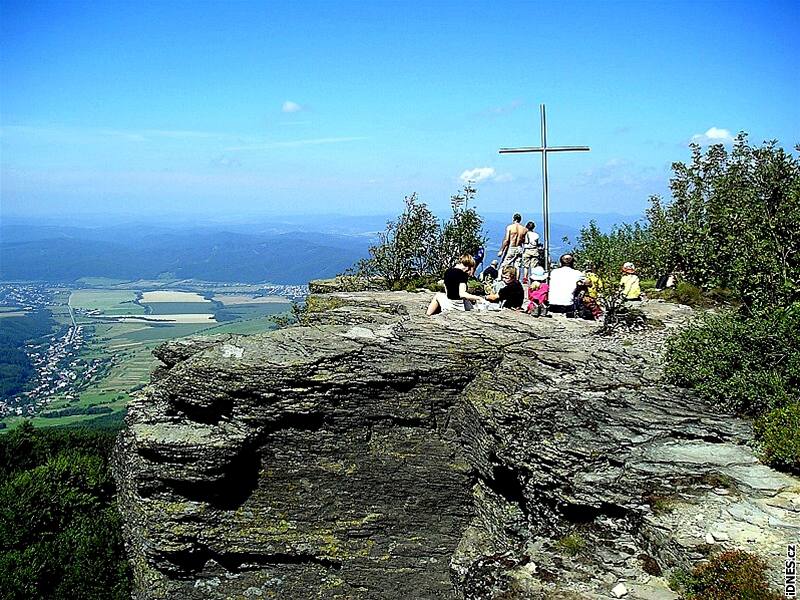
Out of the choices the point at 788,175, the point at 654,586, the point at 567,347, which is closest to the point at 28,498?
the point at 567,347

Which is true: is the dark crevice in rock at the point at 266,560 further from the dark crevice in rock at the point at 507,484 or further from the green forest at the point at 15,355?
the green forest at the point at 15,355

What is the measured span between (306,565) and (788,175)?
19.6 metres

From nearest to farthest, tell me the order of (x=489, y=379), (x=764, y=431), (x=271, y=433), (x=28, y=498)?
(x=764, y=431) < (x=489, y=379) < (x=271, y=433) < (x=28, y=498)

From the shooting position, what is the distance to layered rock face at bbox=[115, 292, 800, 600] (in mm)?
15008

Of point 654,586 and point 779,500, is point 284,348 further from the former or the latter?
point 779,500

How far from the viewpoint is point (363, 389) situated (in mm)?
17016

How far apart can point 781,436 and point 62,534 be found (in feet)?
86.2

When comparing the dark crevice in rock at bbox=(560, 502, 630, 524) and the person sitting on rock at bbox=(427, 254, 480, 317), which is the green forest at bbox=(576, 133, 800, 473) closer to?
the dark crevice in rock at bbox=(560, 502, 630, 524)

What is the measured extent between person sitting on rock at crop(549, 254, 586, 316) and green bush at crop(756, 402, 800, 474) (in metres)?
7.43

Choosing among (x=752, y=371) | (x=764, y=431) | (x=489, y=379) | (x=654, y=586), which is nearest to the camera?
(x=654, y=586)

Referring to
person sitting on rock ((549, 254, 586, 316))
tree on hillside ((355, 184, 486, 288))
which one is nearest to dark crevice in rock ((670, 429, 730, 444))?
person sitting on rock ((549, 254, 586, 316))

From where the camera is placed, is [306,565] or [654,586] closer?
[654,586]

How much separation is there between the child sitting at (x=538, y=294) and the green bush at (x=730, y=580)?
33.0ft

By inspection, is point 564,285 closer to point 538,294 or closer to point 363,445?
point 538,294
